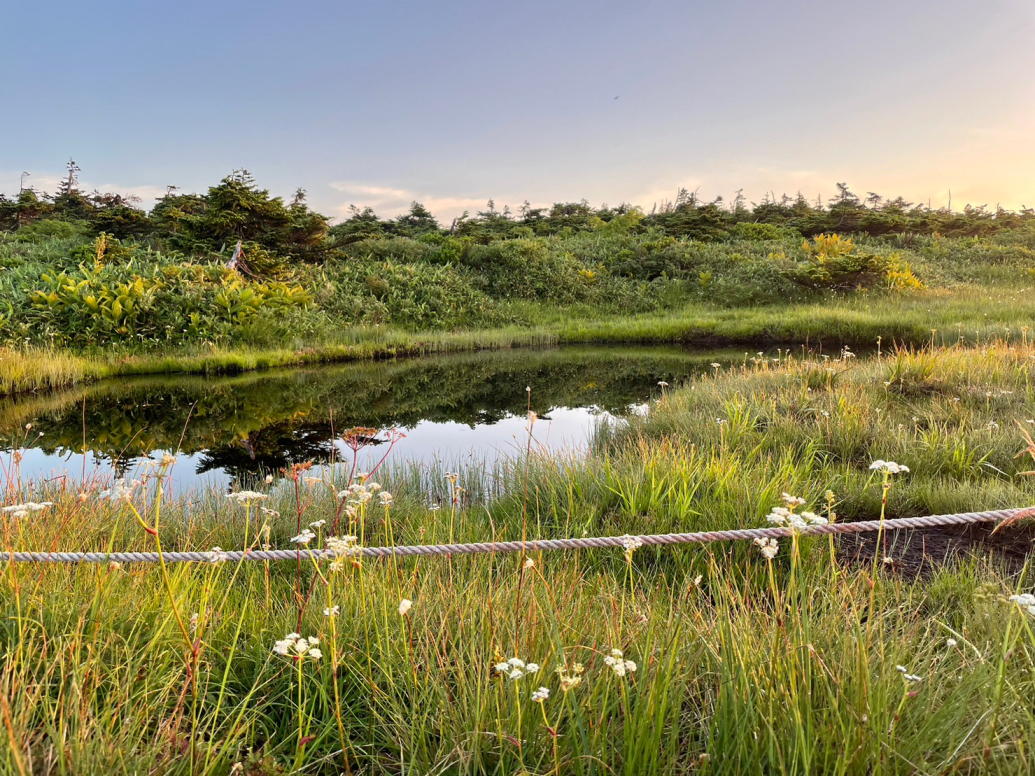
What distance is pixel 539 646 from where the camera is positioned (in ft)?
5.35

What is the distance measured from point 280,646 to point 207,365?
12.3 m

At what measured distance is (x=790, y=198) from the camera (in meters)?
45.6

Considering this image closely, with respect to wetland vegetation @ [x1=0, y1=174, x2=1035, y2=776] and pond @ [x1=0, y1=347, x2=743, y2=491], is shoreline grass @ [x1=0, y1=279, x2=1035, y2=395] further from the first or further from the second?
pond @ [x1=0, y1=347, x2=743, y2=491]

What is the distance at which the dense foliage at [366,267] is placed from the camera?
13242 millimetres

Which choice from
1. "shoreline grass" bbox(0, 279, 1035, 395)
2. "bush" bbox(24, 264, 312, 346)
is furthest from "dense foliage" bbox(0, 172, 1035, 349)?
"shoreline grass" bbox(0, 279, 1035, 395)

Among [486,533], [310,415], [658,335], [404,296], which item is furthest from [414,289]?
[486,533]

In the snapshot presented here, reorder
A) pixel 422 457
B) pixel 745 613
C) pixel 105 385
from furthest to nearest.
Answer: pixel 105 385, pixel 422 457, pixel 745 613

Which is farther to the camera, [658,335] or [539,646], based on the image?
[658,335]

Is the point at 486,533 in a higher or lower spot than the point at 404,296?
lower

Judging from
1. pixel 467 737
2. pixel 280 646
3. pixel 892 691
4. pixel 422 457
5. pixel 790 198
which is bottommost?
pixel 422 457

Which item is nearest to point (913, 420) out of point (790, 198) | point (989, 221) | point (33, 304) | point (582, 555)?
point (582, 555)

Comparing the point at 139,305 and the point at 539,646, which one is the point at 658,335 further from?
the point at 539,646

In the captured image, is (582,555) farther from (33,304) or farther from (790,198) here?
(790,198)

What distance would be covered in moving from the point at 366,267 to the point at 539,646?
21121mm
